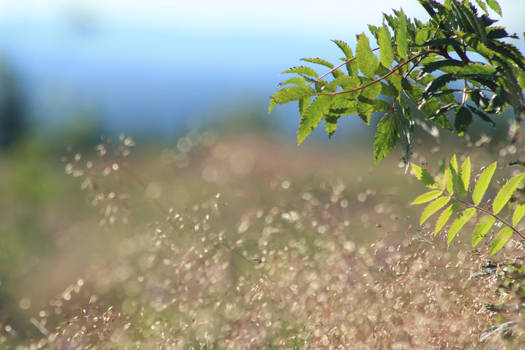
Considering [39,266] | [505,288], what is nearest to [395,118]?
[505,288]

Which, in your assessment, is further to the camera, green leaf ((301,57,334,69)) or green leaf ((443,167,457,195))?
green leaf ((443,167,457,195))

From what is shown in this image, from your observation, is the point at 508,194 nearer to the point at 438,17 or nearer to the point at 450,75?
the point at 450,75

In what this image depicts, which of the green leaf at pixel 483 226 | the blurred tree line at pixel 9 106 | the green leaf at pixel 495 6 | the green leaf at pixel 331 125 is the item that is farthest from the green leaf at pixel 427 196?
the blurred tree line at pixel 9 106

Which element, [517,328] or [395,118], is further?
[395,118]

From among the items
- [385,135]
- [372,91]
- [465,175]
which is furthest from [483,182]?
[372,91]

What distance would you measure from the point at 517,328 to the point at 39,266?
4.11 metres

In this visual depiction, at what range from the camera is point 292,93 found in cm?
169

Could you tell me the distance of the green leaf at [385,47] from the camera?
5.37 feet

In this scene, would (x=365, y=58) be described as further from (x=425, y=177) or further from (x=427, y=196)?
(x=427, y=196)

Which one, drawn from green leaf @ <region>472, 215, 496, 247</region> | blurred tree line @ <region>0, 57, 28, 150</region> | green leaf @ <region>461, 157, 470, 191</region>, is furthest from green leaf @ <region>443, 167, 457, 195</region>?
blurred tree line @ <region>0, 57, 28, 150</region>

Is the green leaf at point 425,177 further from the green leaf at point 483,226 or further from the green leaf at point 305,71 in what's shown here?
the green leaf at point 305,71

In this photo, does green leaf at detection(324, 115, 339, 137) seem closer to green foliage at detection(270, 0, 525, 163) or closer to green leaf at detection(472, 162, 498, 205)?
green foliage at detection(270, 0, 525, 163)

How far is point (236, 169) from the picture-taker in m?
4.57

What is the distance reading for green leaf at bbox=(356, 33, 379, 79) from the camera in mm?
1656
